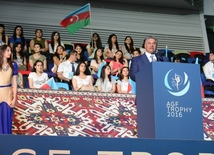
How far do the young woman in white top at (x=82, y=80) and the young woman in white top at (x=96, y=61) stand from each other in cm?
117

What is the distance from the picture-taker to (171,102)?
15.2ft

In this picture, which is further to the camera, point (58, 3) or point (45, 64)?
point (58, 3)

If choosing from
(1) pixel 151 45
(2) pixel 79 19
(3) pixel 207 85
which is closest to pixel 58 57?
(2) pixel 79 19

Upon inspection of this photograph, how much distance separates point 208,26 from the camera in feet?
47.2

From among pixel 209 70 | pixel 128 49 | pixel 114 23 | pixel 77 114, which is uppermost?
pixel 114 23

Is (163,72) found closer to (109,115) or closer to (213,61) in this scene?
(109,115)

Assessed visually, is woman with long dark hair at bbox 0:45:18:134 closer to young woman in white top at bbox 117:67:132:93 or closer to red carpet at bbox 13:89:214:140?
red carpet at bbox 13:89:214:140

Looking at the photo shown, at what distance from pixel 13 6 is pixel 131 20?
2.79 meters

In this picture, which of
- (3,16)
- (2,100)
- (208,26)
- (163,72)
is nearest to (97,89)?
(2,100)

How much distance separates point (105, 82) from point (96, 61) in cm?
128

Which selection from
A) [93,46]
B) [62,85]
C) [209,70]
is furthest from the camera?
[93,46]

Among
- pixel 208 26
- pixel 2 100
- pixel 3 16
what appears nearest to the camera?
pixel 2 100

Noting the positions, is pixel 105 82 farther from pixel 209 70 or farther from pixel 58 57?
pixel 209 70

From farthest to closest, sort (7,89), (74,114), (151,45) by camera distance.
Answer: (74,114) → (7,89) → (151,45)
